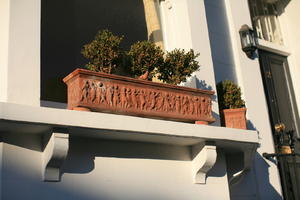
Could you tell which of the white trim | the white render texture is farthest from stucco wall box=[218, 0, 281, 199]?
the white render texture

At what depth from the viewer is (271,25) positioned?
24.3 feet

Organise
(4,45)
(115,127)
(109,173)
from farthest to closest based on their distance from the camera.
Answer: (109,173) < (4,45) < (115,127)

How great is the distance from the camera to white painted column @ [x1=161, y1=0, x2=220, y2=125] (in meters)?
4.98

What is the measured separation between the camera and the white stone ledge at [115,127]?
9.49 ft

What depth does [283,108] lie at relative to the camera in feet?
22.0

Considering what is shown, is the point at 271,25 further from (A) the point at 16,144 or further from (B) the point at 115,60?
(A) the point at 16,144

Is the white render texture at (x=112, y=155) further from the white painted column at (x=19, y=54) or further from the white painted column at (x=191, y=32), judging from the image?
the white painted column at (x=191, y=32)

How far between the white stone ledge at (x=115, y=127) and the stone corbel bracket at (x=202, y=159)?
0.09 meters

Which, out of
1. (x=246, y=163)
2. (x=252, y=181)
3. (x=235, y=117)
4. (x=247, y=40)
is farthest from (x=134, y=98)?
(x=247, y=40)

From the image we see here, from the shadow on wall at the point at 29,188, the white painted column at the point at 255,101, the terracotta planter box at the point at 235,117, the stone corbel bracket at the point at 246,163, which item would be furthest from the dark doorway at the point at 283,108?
the shadow on wall at the point at 29,188

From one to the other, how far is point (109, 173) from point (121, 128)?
0.51 meters

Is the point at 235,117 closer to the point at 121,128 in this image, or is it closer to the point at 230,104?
the point at 230,104

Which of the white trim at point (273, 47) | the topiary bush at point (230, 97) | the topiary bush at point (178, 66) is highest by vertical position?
the white trim at point (273, 47)

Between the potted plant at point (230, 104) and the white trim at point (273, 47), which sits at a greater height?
the white trim at point (273, 47)
